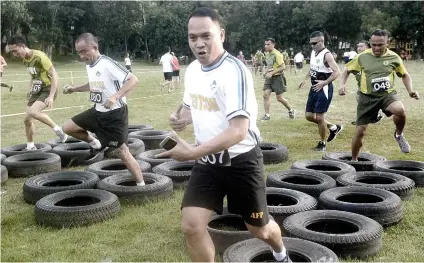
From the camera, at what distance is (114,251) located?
452cm

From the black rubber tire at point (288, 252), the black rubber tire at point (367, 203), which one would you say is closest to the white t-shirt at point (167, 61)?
the black rubber tire at point (367, 203)

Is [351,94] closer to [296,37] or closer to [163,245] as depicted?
[163,245]

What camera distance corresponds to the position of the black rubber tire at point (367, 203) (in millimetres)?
5066

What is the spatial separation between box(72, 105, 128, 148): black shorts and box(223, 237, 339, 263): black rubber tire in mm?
2582

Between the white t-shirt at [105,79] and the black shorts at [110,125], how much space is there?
0.26 ft

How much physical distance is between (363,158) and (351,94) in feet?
37.9

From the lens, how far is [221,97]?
3.28 m

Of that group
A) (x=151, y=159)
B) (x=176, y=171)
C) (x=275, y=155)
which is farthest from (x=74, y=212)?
(x=275, y=155)

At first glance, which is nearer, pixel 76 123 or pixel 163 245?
pixel 163 245

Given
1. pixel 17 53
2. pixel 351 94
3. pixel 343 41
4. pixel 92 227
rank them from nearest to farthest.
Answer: pixel 92 227
pixel 17 53
pixel 351 94
pixel 343 41

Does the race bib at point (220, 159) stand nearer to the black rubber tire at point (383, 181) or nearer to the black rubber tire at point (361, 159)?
the black rubber tire at point (383, 181)

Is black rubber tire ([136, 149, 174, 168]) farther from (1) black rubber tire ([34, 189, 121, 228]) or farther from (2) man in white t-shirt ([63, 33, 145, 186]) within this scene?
(1) black rubber tire ([34, 189, 121, 228])

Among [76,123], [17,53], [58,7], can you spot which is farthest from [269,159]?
[58,7]

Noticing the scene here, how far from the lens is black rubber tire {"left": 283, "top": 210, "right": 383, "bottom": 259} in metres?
4.27
